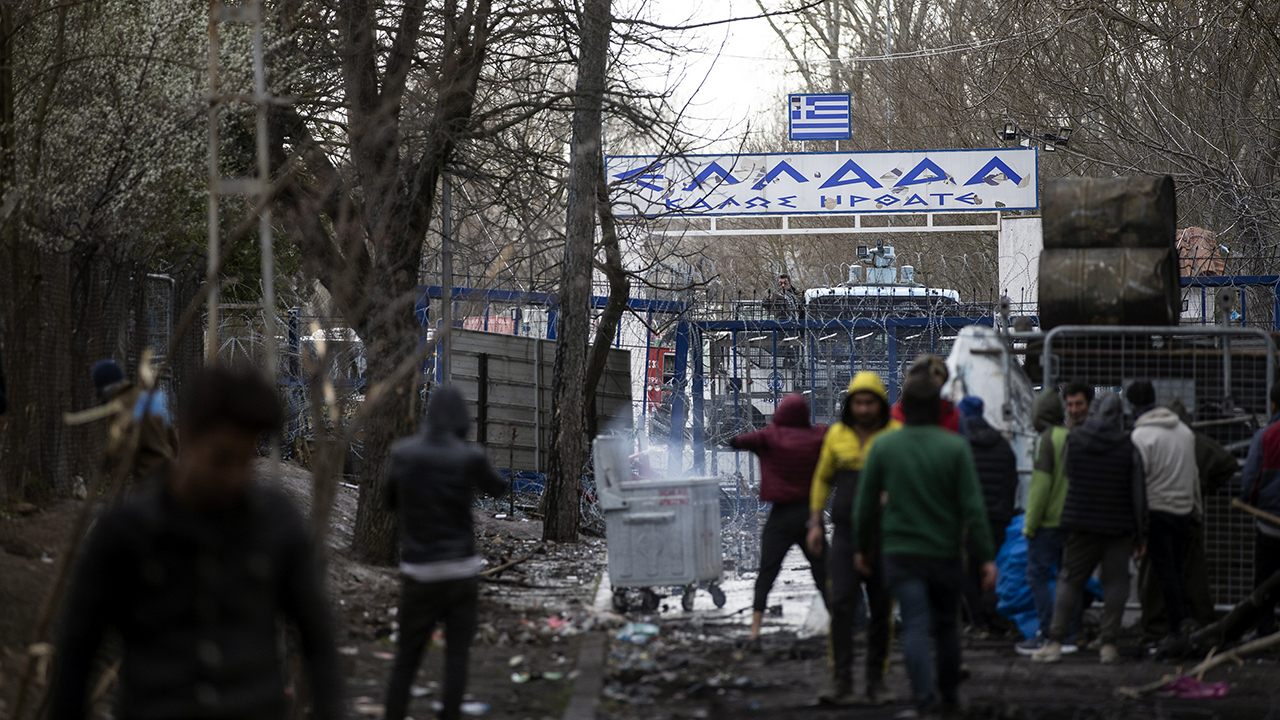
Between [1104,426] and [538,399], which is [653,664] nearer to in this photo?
[1104,426]

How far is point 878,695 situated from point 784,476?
2.24m

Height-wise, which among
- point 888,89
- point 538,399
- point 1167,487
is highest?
point 888,89

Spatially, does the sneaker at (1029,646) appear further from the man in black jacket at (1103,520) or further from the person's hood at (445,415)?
the person's hood at (445,415)

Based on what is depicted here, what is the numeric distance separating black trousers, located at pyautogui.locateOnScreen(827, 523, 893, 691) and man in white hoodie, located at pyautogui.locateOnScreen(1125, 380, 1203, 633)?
253 centimetres

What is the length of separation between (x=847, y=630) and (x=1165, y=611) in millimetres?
3001

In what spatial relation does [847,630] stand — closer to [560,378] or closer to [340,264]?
[340,264]

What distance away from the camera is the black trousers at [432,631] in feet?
18.2

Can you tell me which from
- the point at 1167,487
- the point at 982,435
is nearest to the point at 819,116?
the point at 982,435

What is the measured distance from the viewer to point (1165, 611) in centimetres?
846

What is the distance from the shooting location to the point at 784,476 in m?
8.48

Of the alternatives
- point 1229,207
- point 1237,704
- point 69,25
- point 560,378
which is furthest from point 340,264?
point 1229,207

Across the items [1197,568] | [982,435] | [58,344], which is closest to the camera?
[982,435]

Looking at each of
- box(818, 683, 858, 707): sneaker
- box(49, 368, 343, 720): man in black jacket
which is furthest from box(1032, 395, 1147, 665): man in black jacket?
box(49, 368, 343, 720): man in black jacket

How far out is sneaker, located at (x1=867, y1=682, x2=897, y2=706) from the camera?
6.39 metres
